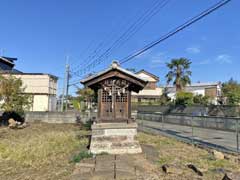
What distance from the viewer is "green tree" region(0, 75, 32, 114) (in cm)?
1600

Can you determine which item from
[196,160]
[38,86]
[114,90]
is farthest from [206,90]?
[196,160]

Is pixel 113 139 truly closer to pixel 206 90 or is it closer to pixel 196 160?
pixel 196 160

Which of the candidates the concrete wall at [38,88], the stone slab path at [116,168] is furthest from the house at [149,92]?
the stone slab path at [116,168]

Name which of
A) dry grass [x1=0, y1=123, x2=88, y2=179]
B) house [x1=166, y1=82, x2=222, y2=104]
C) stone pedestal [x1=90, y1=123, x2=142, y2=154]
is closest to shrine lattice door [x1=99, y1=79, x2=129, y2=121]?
stone pedestal [x1=90, y1=123, x2=142, y2=154]

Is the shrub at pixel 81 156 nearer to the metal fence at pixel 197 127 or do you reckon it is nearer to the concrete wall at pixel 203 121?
the metal fence at pixel 197 127

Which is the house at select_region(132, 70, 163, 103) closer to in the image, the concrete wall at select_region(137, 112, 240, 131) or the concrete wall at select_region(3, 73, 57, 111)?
the concrete wall at select_region(3, 73, 57, 111)

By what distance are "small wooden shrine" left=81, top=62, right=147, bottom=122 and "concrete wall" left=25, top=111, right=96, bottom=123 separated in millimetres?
12802

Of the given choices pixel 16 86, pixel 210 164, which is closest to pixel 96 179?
pixel 210 164

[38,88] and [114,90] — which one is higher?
[38,88]

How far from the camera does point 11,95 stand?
16.3 meters

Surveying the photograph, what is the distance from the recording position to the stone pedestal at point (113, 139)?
7262 mm

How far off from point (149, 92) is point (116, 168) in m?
37.6

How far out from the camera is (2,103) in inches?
661

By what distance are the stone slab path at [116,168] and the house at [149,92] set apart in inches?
1379
